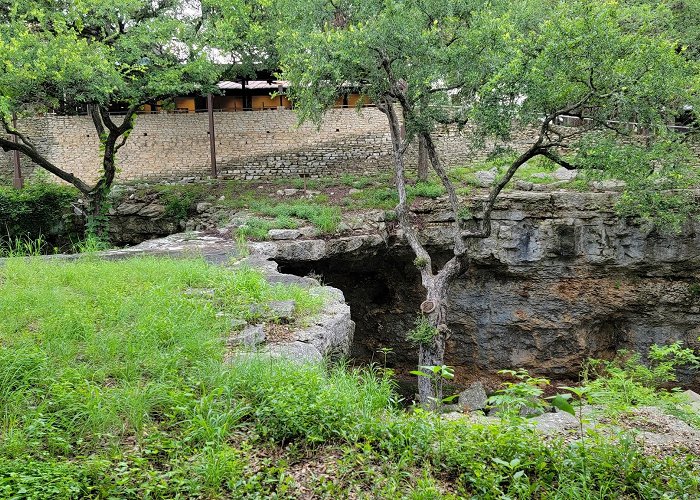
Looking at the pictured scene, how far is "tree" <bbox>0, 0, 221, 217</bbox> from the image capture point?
1073cm

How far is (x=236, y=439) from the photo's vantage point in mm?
3453

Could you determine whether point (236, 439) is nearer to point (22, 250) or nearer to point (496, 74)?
point (496, 74)

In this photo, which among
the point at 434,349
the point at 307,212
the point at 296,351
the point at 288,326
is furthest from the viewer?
the point at 307,212

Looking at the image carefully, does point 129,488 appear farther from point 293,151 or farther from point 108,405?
point 293,151

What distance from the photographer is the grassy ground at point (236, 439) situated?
2982 mm

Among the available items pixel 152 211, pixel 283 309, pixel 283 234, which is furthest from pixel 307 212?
pixel 283 309

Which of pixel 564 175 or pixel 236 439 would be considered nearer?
pixel 236 439

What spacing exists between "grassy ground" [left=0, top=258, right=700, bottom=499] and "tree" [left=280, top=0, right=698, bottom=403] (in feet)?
17.0

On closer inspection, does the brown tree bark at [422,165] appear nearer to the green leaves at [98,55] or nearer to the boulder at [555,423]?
the green leaves at [98,55]

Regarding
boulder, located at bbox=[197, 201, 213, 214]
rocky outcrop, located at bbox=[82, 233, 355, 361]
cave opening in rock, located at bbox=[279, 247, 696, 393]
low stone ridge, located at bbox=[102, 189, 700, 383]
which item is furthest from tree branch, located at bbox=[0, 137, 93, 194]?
cave opening in rock, located at bbox=[279, 247, 696, 393]

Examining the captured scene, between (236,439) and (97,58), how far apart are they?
10.7 metres

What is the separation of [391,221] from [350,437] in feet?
34.0

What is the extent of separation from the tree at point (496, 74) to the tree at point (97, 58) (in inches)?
134

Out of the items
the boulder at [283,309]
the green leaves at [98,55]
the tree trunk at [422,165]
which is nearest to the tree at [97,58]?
the green leaves at [98,55]
